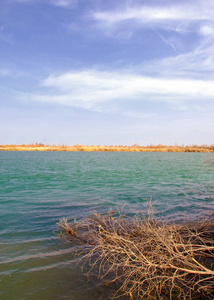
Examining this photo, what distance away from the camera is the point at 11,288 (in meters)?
4.01

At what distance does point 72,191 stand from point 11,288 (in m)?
8.96

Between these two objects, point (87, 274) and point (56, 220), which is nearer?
point (87, 274)

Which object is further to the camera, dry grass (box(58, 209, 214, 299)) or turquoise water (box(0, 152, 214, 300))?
turquoise water (box(0, 152, 214, 300))

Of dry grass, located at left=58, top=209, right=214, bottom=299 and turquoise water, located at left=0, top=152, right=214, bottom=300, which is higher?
dry grass, located at left=58, top=209, right=214, bottom=299

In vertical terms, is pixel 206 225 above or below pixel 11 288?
above

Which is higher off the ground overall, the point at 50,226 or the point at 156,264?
the point at 156,264

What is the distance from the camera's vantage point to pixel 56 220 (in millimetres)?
7707

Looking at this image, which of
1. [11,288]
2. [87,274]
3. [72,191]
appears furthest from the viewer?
[72,191]

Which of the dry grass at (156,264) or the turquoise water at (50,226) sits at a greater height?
the dry grass at (156,264)

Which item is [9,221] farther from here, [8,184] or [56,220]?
[8,184]

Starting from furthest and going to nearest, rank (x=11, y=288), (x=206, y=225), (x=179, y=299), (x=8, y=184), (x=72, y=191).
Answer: (x=8, y=184), (x=72, y=191), (x=206, y=225), (x=11, y=288), (x=179, y=299)

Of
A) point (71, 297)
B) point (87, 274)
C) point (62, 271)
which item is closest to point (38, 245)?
point (62, 271)

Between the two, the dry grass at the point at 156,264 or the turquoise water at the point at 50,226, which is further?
the turquoise water at the point at 50,226

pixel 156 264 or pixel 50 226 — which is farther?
pixel 50 226
